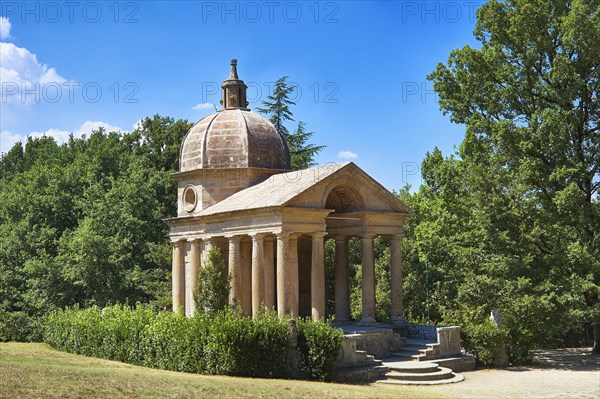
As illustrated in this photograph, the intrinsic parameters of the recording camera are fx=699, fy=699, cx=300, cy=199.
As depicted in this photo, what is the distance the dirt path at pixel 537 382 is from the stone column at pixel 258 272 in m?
8.46

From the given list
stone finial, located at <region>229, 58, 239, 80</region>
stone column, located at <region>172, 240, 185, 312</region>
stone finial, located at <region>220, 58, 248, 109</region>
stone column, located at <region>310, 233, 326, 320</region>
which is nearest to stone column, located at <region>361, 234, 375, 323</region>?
stone column, located at <region>310, 233, 326, 320</region>

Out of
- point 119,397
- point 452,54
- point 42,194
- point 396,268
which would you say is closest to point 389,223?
point 396,268

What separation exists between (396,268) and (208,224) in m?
8.86

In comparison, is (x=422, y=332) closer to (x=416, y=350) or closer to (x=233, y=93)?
(x=416, y=350)

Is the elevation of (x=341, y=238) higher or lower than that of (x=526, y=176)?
lower

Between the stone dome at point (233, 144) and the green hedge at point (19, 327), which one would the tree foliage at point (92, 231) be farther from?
the stone dome at point (233, 144)

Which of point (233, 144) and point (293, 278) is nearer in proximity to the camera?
point (293, 278)

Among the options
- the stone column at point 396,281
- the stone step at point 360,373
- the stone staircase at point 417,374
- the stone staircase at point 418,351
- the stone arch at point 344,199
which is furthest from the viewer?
the stone column at point 396,281

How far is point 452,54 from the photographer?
34.4 meters

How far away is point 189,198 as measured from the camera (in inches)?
1404

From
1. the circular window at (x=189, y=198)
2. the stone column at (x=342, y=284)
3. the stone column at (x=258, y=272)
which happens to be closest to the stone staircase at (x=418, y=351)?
the stone column at (x=342, y=284)

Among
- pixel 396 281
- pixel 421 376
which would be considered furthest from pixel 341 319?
pixel 421 376

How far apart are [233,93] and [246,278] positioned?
10.6 metres

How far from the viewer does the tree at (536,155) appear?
2923cm
